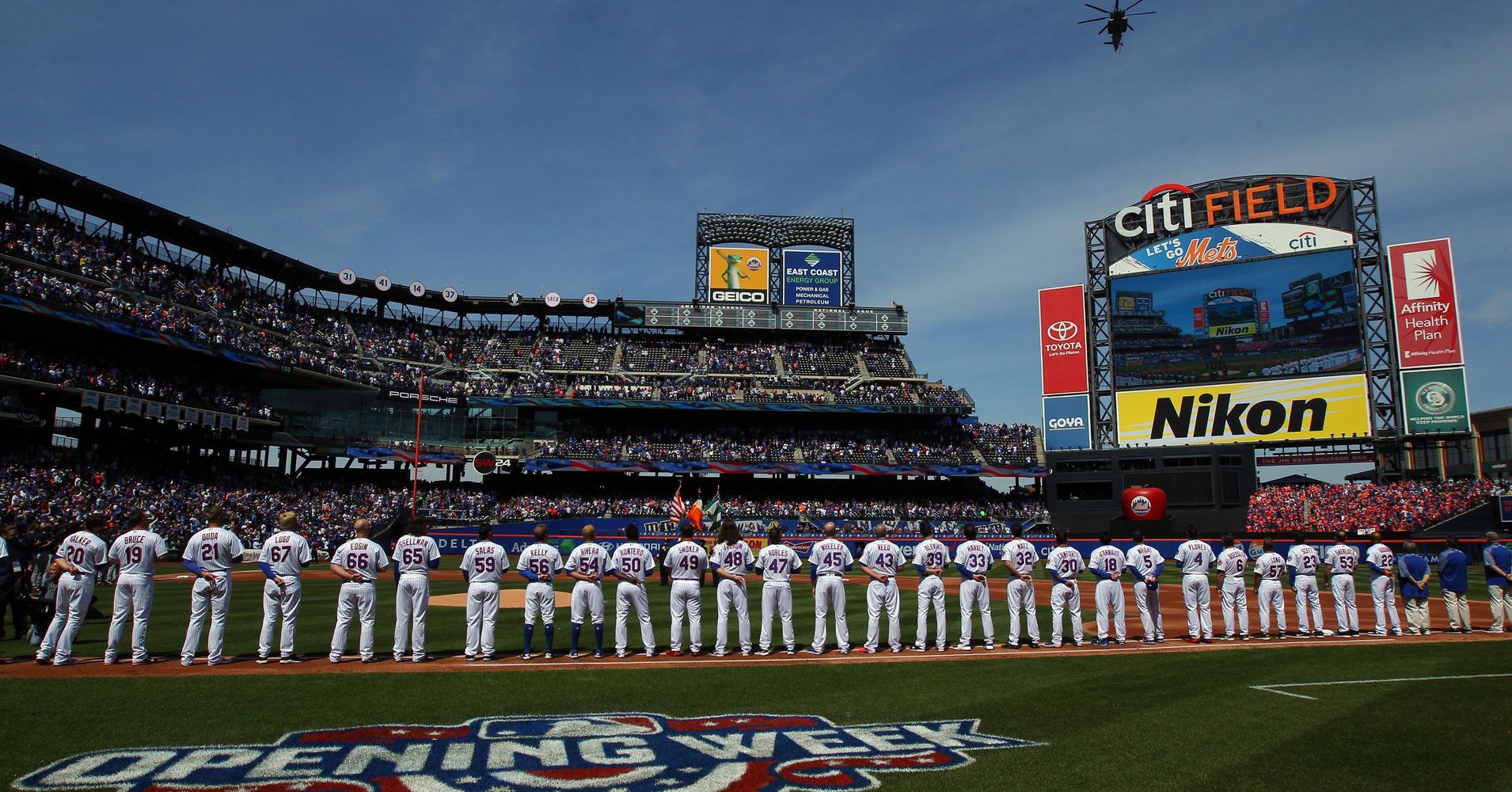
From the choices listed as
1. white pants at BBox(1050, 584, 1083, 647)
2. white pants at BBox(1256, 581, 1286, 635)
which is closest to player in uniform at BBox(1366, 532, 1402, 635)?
white pants at BBox(1256, 581, 1286, 635)

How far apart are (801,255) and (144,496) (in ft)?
131

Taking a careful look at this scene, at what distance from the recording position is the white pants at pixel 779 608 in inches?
479

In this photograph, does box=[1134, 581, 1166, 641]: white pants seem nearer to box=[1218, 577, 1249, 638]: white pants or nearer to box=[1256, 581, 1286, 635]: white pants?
box=[1218, 577, 1249, 638]: white pants

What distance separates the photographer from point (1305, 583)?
14.6 metres

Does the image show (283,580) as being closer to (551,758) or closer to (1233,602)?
(551,758)

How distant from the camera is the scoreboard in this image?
59688mm

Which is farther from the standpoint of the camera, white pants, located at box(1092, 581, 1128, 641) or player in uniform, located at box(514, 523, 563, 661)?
white pants, located at box(1092, 581, 1128, 641)

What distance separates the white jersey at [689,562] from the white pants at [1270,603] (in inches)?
372

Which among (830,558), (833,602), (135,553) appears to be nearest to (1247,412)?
(833,602)

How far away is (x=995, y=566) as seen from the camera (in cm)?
3481

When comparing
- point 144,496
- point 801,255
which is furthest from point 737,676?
point 801,255

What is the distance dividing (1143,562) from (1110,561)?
657 mm

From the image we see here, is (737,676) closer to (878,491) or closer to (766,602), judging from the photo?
(766,602)

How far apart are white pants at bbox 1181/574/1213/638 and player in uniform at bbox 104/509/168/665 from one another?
14.4 meters
